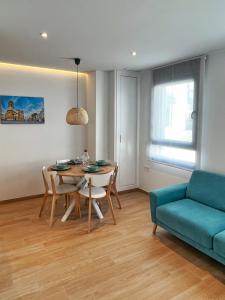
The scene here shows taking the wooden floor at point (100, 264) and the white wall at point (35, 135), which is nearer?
the wooden floor at point (100, 264)

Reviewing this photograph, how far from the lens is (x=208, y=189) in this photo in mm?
2988

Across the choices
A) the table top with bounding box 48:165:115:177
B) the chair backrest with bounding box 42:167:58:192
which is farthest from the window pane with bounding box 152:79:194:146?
the chair backrest with bounding box 42:167:58:192

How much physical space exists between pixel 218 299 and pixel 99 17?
9.03 feet

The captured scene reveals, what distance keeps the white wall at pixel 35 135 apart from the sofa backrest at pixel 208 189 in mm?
2584

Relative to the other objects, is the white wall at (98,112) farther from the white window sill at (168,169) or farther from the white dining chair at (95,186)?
the white dining chair at (95,186)

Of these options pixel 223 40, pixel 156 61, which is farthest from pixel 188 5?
pixel 156 61

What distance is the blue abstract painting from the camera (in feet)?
13.4

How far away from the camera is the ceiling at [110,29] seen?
1.93 metres

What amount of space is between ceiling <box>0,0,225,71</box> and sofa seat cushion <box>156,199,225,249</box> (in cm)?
203

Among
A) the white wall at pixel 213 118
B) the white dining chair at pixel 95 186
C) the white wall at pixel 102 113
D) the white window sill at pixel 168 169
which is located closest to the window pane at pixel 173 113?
the white wall at pixel 213 118

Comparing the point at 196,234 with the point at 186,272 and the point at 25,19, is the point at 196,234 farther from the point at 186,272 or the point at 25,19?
the point at 25,19

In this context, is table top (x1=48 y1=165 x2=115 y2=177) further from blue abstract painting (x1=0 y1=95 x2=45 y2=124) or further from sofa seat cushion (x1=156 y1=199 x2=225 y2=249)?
blue abstract painting (x1=0 y1=95 x2=45 y2=124)

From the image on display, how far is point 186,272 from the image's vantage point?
92.9 inches

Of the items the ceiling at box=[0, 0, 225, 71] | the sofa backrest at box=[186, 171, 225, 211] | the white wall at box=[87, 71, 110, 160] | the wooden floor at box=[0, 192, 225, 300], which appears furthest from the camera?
the white wall at box=[87, 71, 110, 160]
